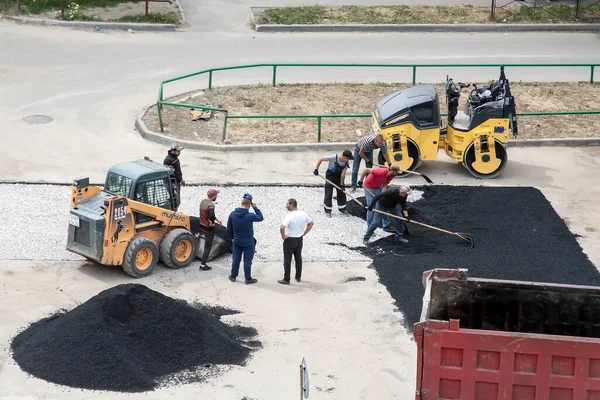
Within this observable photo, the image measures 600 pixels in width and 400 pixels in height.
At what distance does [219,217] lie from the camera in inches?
798

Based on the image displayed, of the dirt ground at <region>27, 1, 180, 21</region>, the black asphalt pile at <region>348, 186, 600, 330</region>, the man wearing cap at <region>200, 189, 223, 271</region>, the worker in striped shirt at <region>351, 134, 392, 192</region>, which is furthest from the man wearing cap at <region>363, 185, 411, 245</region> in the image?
the dirt ground at <region>27, 1, 180, 21</region>

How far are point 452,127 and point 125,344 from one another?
10.5 meters

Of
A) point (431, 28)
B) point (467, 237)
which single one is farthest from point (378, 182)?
point (431, 28)

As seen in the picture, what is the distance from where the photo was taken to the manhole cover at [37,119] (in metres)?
25.0

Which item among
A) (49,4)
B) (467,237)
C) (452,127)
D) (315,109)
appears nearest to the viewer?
(467,237)

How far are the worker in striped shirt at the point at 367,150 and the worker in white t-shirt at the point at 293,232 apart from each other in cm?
396

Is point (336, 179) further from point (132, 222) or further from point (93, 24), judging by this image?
point (93, 24)

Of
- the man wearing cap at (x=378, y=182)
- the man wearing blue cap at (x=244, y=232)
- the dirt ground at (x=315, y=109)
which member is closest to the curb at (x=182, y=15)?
the dirt ground at (x=315, y=109)

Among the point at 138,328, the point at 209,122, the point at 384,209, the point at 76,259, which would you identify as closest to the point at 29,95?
the point at 209,122

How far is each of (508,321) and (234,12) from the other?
2189 cm

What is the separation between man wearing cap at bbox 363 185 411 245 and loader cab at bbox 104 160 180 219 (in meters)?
3.50

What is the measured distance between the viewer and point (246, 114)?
26.0m

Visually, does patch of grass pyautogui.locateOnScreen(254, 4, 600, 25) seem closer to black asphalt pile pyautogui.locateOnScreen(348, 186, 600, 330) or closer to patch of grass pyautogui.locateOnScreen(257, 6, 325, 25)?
patch of grass pyautogui.locateOnScreen(257, 6, 325, 25)

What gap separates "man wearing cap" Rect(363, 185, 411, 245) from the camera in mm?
19156
